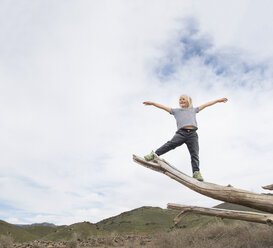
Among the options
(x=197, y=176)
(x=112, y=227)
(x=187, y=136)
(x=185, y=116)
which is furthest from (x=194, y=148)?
(x=112, y=227)

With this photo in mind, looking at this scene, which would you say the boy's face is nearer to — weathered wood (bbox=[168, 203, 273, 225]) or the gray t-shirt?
the gray t-shirt

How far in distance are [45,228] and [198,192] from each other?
95.7ft

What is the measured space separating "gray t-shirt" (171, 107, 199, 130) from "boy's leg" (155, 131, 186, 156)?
241 millimetres

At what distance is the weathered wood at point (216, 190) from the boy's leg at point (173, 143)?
0.21 metres

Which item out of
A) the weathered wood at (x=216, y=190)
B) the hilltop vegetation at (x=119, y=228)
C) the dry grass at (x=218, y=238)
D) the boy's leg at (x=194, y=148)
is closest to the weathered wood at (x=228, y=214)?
the weathered wood at (x=216, y=190)

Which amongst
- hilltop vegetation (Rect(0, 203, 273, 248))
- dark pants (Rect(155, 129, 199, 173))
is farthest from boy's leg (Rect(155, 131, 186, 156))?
hilltop vegetation (Rect(0, 203, 273, 248))

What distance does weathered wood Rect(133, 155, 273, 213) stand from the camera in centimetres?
543

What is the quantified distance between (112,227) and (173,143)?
30.5 m

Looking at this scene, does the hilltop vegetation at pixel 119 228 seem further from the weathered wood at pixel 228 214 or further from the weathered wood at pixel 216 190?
the weathered wood at pixel 216 190

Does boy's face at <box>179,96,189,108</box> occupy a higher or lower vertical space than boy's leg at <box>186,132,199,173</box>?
higher

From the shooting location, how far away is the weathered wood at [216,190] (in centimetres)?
543

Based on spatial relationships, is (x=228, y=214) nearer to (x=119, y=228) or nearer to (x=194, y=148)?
(x=194, y=148)

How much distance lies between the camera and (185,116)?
20.2 ft

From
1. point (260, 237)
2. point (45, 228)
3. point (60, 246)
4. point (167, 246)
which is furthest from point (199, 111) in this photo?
point (45, 228)
